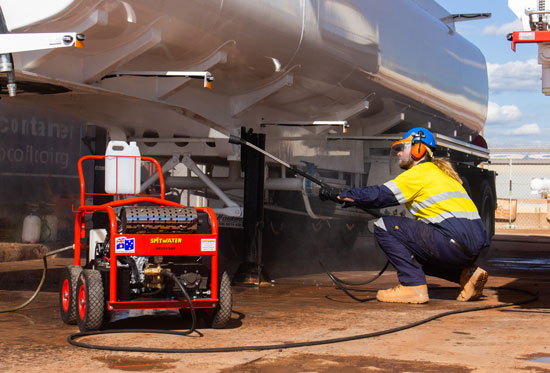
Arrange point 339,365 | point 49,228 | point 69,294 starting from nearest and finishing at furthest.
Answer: point 339,365 < point 69,294 < point 49,228

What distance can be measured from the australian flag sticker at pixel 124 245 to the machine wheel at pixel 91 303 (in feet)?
Result: 0.79

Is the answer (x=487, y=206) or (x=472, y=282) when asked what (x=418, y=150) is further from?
(x=487, y=206)

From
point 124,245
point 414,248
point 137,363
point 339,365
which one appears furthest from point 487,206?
point 137,363

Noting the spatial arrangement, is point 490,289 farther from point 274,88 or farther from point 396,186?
point 274,88

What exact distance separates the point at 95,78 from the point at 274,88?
6.99 feet

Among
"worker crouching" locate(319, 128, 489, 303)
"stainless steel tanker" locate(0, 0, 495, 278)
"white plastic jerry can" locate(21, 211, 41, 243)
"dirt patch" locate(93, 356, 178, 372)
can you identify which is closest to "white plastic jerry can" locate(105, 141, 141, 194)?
"stainless steel tanker" locate(0, 0, 495, 278)

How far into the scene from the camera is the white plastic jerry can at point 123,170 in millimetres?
6238

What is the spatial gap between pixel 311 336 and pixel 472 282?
2236 mm

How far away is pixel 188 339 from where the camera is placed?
4.87 m

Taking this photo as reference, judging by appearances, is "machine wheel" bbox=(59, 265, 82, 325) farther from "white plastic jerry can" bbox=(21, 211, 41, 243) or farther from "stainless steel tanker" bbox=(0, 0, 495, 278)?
"white plastic jerry can" bbox=(21, 211, 41, 243)

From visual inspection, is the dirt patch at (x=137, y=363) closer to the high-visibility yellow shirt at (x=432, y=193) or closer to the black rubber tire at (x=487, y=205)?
the high-visibility yellow shirt at (x=432, y=193)

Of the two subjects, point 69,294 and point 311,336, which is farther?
point 69,294

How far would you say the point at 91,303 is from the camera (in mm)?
4879

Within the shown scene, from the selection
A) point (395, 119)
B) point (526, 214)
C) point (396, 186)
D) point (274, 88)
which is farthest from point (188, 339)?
point (526, 214)
